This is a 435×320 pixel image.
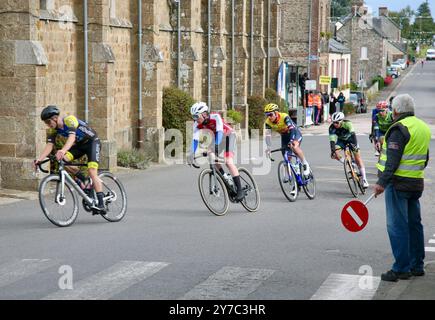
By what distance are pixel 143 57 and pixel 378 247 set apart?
1538 centimetres

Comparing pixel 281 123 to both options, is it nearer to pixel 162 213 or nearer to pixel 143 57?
pixel 162 213

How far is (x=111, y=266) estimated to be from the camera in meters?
9.78

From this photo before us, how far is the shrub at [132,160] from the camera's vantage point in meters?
22.7

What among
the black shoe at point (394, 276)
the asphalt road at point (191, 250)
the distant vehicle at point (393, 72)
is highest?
the distant vehicle at point (393, 72)

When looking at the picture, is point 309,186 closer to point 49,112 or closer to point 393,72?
point 49,112

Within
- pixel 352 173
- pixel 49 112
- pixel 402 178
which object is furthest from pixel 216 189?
pixel 402 178

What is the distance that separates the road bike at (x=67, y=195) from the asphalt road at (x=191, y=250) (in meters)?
0.22

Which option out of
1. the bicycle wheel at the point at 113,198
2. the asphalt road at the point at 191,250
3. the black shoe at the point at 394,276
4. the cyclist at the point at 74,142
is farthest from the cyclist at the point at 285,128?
the black shoe at the point at 394,276

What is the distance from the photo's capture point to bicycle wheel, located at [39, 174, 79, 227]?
40.2 feet

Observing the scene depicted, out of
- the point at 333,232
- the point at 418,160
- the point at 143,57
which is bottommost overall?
the point at 333,232

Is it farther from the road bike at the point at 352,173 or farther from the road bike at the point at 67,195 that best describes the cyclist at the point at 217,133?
the road bike at the point at 352,173

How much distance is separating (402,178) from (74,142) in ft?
17.3

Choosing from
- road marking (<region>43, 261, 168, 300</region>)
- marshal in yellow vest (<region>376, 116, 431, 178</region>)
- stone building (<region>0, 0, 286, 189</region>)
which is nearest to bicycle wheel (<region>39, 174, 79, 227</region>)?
road marking (<region>43, 261, 168, 300</region>)

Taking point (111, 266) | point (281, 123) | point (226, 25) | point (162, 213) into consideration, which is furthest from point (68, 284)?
point (226, 25)
